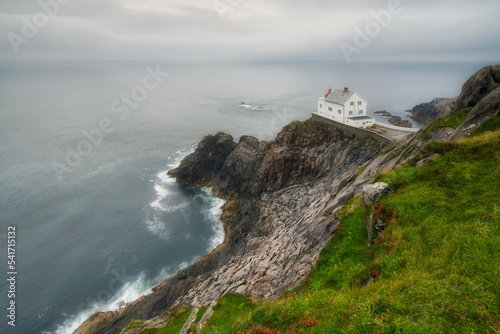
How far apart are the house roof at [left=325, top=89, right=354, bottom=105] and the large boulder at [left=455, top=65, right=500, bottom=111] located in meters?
28.0

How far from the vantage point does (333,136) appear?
5797 centimetres

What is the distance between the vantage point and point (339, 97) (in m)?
59.8

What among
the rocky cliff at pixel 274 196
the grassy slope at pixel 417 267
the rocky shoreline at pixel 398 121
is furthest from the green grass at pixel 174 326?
the rocky shoreline at pixel 398 121

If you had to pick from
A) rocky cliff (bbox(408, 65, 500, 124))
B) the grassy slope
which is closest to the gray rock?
the grassy slope

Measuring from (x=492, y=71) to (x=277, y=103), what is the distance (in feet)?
461

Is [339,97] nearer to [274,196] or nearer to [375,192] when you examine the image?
[274,196]

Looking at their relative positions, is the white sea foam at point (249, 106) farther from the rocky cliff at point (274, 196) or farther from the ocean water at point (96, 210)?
the rocky cliff at point (274, 196)

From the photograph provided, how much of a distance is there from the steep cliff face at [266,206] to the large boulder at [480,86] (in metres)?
14.6

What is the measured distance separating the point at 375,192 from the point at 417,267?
296 inches

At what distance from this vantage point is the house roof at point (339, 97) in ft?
191

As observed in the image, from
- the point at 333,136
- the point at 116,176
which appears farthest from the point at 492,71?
the point at 116,176

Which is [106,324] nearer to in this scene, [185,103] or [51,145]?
[51,145]

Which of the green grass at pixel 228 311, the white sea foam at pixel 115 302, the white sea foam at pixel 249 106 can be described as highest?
the white sea foam at pixel 249 106

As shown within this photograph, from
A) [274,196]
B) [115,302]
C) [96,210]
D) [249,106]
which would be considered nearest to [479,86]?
[274,196]
